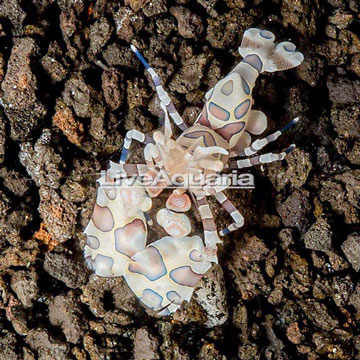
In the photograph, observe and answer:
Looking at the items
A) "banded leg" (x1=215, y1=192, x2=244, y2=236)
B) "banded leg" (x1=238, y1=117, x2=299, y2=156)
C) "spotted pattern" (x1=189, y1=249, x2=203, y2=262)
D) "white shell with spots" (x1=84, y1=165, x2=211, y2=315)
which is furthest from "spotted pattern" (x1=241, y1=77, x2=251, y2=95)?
"spotted pattern" (x1=189, y1=249, x2=203, y2=262)

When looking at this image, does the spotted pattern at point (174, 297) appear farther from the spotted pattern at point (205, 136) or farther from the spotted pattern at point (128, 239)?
the spotted pattern at point (205, 136)

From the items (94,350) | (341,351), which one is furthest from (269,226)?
(94,350)

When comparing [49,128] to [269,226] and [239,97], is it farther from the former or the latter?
[269,226]

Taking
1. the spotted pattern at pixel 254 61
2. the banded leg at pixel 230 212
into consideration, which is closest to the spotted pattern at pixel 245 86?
the spotted pattern at pixel 254 61

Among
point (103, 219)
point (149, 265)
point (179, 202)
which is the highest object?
point (179, 202)

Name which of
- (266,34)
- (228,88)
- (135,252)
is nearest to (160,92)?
(228,88)

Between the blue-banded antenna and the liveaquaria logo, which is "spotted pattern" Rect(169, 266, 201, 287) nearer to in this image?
the liveaquaria logo

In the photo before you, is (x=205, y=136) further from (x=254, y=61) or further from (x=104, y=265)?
(x=104, y=265)
